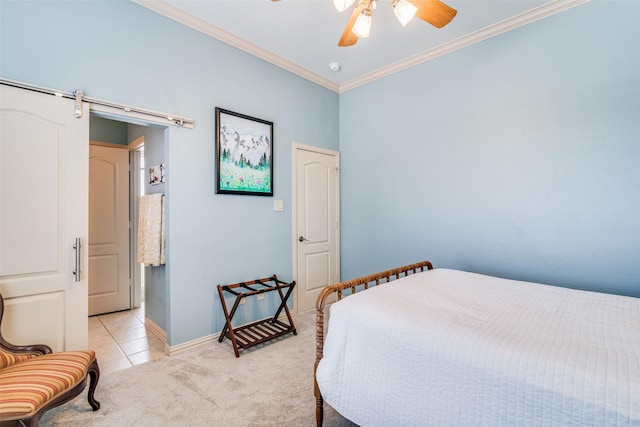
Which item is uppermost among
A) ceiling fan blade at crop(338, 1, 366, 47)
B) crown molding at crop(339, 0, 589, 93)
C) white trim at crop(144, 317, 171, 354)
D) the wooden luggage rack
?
crown molding at crop(339, 0, 589, 93)

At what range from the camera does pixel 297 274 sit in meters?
3.44

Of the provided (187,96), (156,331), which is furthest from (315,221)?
(156,331)

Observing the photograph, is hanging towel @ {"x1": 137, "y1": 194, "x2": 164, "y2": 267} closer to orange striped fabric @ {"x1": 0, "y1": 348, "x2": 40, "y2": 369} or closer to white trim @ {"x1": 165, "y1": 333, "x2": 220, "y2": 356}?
white trim @ {"x1": 165, "y1": 333, "x2": 220, "y2": 356}

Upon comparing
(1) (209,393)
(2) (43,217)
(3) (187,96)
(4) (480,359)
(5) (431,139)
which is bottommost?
(1) (209,393)

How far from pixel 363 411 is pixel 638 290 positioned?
2.26 metres

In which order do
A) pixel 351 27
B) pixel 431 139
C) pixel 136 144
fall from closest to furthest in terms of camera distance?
pixel 351 27
pixel 431 139
pixel 136 144

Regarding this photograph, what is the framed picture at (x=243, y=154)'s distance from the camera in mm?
2734

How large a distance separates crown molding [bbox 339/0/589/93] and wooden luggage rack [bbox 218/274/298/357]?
2725mm

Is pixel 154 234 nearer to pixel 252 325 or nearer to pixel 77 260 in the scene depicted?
pixel 77 260

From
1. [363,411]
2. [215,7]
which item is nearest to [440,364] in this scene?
[363,411]

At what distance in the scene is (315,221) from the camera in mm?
3648

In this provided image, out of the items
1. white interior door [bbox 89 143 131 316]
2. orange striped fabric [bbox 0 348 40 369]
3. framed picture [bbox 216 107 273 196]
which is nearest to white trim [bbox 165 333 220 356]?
orange striped fabric [bbox 0 348 40 369]

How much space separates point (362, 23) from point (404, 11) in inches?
9.6

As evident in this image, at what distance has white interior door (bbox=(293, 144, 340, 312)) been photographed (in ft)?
11.4
